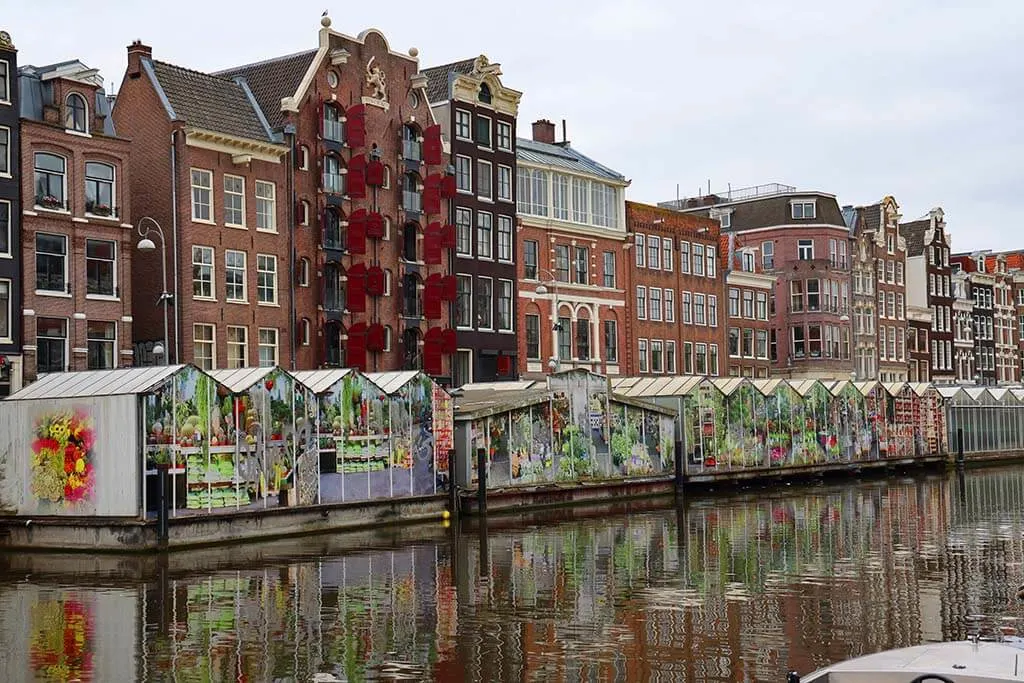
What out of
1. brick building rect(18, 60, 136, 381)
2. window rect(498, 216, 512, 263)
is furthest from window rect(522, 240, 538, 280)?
brick building rect(18, 60, 136, 381)

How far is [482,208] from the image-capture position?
72125mm

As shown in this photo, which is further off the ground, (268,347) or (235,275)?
(235,275)

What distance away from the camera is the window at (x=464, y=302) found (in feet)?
231

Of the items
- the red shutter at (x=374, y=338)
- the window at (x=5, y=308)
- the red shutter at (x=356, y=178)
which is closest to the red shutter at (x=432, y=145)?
the red shutter at (x=356, y=178)

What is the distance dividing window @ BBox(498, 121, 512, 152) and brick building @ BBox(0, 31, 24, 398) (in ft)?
96.9

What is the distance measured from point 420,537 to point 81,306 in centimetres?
1679

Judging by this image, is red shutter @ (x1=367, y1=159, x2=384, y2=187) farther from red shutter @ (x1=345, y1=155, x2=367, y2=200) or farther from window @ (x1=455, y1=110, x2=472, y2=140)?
window @ (x1=455, y1=110, x2=472, y2=140)

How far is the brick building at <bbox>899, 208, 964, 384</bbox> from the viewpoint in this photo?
116625 millimetres

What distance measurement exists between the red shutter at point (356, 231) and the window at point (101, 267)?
12985 millimetres

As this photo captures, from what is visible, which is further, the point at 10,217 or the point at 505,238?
the point at 505,238

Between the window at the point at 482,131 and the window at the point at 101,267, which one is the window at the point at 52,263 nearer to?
the window at the point at 101,267

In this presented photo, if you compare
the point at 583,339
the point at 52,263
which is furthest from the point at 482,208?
the point at 52,263

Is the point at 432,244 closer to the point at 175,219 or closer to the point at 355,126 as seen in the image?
the point at 355,126

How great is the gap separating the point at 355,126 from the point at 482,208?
10854mm
